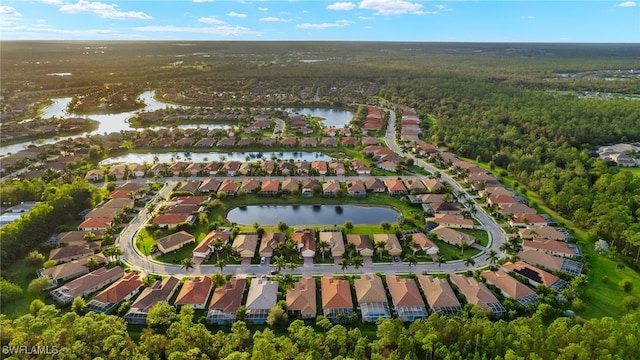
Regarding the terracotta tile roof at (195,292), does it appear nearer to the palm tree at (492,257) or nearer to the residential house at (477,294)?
the residential house at (477,294)

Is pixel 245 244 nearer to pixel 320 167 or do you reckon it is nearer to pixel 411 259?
pixel 411 259

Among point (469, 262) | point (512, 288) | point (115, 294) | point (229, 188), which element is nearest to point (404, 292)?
point (469, 262)

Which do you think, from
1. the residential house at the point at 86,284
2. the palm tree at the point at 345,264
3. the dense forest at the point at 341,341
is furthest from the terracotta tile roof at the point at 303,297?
the residential house at the point at 86,284

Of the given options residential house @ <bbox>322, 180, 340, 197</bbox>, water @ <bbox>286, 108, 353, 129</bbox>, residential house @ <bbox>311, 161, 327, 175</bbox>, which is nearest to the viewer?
residential house @ <bbox>322, 180, 340, 197</bbox>

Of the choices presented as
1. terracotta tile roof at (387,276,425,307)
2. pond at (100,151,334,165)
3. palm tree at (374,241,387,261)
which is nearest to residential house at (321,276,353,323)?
terracotta tile roof at (387,276,425,307)

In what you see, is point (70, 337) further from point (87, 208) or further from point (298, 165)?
point (298, 165)

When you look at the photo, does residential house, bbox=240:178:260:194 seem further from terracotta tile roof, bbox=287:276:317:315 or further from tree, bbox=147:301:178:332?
tree, bbox=147:301:178:332
